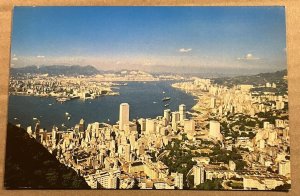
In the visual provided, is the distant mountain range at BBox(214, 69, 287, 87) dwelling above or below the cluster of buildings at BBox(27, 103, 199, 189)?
above

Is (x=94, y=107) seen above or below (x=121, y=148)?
above

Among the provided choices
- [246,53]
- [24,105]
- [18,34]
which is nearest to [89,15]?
[18,34]

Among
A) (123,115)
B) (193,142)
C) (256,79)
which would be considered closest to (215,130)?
(193,142)

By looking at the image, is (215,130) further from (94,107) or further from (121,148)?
(94,107)

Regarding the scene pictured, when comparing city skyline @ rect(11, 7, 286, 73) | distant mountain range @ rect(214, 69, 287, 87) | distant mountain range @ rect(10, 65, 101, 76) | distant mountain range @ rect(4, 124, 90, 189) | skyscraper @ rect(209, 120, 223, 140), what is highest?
city skyline @ rect(11, 7, 286, 73)

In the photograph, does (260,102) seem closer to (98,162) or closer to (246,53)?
(246,53)

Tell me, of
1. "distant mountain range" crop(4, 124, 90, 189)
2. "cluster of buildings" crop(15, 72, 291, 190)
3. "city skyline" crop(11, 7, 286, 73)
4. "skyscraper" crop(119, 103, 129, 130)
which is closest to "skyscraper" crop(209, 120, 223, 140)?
"cluster of buildings" crop(15, 72, 291, 190)

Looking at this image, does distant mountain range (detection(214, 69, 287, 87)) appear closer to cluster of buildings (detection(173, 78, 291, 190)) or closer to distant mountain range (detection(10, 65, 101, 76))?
cluster of buildings (detection(173, 78, 291, 190))
